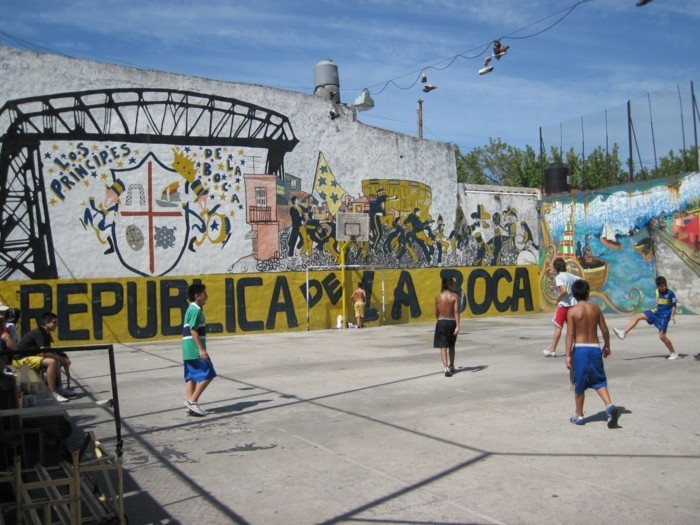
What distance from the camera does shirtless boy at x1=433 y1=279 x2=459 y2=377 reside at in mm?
10914

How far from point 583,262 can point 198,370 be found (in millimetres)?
19343

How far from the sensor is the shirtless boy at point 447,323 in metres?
10.9

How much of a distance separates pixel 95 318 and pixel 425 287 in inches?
446

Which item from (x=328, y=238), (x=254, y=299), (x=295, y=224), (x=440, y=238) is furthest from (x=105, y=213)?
(x=440, y=238)

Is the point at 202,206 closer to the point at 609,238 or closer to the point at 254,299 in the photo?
the point at 254,299

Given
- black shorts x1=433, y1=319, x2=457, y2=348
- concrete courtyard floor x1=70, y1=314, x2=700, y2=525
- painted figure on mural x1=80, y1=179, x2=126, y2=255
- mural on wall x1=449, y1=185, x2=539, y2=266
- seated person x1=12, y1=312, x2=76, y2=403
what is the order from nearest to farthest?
concrete courtyard floor x1=70, y1=314, x2=700, y2=525 → seated person x1=12, y1=312, x2=76, y2=403 → black shorts x1=433, y1=319, x2=457, y2=348 → painted figure on mural x1=80, y1=179, x2=126, y2=255 → mural on wall x1=449, y1=185, x2=539, y2=266

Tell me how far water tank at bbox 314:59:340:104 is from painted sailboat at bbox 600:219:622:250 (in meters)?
10.6


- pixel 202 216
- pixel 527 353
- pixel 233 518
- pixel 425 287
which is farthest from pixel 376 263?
pixel 233 518

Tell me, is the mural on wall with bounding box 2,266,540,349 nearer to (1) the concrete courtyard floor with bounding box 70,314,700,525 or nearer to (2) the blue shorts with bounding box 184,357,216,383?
(1) the concrete courtyard floor with bounding box 70,314,700,525

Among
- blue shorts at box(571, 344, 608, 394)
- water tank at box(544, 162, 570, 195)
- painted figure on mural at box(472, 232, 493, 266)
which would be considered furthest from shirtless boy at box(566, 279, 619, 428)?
water tank at box(544, 162, 570, 195)

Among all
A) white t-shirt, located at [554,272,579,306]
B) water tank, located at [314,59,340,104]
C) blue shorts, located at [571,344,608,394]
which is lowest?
blue shorts, located at [571,344,608,394]

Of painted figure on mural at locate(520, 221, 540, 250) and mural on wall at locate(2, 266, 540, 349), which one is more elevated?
painted figure on mural at locate(520, 221, 540, 250)

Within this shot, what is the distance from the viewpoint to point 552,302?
26578 mm

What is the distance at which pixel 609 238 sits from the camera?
934 inches
